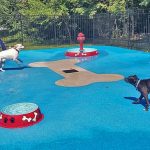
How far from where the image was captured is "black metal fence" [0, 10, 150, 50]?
24578 millimetres

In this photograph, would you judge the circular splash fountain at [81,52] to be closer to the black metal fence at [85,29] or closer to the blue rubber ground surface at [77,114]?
the blue rubber ground surface at [77,114]

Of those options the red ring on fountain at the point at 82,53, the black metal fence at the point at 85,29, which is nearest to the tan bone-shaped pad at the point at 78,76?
the red ring on fountain at the point at 82,53

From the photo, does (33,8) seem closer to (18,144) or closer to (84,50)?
(84,50)

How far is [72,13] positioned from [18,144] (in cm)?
2233

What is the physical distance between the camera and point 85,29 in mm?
27203

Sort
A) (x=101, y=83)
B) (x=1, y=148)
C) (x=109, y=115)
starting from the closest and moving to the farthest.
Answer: (x=1, y=148) → (x=109, y=115) → (x=101, y=83)

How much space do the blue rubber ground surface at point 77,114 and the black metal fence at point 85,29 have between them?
366 inches

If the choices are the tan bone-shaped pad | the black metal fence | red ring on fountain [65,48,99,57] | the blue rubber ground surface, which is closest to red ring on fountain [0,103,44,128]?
the blue rubber ground surface

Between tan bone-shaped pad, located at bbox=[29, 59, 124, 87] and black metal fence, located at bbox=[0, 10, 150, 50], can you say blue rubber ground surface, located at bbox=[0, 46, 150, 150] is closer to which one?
tan bone-shaped pad, located at bbox=[29, 59, 124, 87]

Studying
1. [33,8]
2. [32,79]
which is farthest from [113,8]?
[32,79]

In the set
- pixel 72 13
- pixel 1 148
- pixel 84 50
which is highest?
pixel 72 13

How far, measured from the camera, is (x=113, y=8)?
86.2 ft

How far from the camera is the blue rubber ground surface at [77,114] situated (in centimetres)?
736

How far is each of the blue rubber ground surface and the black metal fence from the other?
30.5 feet
